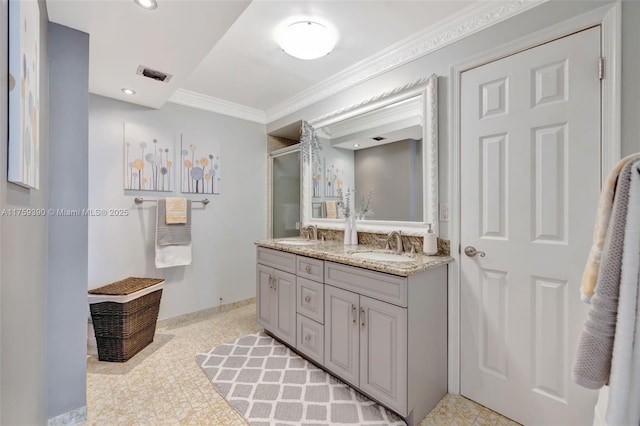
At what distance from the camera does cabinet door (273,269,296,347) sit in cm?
A: 220

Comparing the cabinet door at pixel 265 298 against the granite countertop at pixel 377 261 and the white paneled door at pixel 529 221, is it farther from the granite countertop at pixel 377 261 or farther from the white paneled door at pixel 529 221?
the white paneled door at pixel 529 221

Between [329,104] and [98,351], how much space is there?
278 centimetres

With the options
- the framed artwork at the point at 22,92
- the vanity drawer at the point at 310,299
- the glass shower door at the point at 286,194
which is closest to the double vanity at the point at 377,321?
the vanity drawer at the point at 310,299

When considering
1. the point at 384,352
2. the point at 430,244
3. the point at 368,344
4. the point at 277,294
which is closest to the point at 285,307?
the point at 277,294

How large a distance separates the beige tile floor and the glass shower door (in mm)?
1442

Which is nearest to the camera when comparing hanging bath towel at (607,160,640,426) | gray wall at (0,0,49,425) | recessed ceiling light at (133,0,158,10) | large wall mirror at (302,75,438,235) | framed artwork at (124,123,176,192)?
hanging bath towel at (607,160,640,426)

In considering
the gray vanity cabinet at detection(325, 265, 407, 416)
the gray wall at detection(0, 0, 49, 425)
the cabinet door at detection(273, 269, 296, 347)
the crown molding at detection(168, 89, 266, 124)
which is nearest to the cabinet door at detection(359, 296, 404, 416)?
the gray vanity cabinet at detection(325, 265, 407, 416)

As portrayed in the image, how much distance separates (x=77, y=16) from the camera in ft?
4.73

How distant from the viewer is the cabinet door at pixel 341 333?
5.66 feet

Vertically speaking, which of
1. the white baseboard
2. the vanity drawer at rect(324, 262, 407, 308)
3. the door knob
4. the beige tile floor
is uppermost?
the door knob

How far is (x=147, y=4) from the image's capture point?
1.36 metres

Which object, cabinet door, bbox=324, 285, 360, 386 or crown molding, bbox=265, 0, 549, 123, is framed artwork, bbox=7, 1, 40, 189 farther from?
crown molding, bbox=265, 0, 549, 123

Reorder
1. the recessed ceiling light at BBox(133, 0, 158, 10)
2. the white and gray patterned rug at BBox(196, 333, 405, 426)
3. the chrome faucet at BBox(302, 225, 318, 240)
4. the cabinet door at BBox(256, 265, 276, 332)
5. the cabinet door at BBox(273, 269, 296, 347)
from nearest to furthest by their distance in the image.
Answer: the recessed ceiling light at BBox(133, 0, 158, 10)
the white and gray patterned rug at BBox(196, 333, 405, 426)
the cabinet door at BBox(273, 269, 296, 347)
the cabinet door at BBox(256, 265, 276, 332)
the chrome faucet at BBox(302, 225, 318, 240)

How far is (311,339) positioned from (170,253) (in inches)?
63.9
